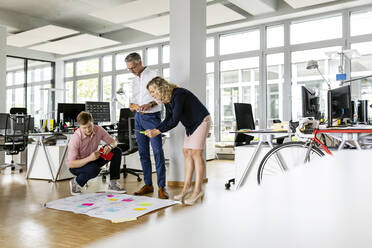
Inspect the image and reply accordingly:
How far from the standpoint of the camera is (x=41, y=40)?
8.43 metres

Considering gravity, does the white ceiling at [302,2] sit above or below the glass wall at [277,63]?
above

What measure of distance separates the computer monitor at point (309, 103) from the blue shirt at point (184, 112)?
1067 millimetres

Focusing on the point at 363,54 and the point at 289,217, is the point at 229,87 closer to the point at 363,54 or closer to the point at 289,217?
the point at 363,54

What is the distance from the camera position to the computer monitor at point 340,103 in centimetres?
345

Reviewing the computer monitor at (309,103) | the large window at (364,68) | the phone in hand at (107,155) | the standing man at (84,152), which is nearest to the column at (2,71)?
the standing man at (84,152)

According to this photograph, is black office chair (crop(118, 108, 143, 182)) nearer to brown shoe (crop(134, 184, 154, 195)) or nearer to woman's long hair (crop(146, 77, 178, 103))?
brown shoe (crop(134, 184, 154, 195))

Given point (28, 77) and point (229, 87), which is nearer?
point (229, 87)

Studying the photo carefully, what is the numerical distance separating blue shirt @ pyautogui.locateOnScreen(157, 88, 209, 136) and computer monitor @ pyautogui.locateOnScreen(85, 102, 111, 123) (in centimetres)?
250

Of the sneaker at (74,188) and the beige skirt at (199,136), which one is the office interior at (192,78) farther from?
the beige skirt at (199,136)

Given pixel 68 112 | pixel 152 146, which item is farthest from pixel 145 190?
pixel 68 112

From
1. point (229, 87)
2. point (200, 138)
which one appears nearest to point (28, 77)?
point (229, 87)

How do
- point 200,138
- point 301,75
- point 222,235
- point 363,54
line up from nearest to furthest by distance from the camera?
1. point 222,235
2. point 200,138
3. point 363,54
4. point 301,75

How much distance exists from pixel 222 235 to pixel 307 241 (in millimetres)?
57

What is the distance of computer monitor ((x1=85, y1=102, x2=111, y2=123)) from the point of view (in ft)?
17.4
